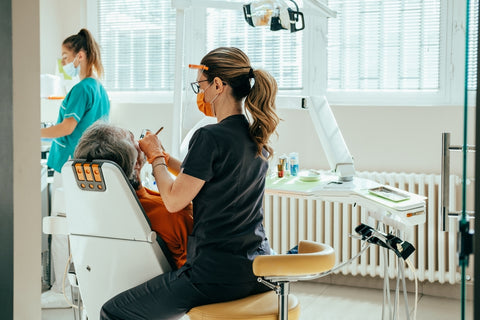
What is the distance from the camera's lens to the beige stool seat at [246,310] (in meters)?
1.79

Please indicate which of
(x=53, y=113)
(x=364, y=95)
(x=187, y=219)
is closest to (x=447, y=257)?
(x=364, y=95)

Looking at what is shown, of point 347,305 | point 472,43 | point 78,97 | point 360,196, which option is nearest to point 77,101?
point 78,97

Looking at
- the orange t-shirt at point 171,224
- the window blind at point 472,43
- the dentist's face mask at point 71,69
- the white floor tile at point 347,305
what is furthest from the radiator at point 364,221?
the window blind at point 472,43

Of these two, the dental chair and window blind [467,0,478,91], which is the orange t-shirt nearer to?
the dental chair

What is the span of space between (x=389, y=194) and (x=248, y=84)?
84 centimetres

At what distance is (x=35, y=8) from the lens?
1.20 m

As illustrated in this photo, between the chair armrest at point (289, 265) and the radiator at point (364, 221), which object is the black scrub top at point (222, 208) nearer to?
the chair armrest at point (289, 265)

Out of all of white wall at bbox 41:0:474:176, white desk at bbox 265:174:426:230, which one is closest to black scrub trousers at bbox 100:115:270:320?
white desk at bbox 265:174:426:230

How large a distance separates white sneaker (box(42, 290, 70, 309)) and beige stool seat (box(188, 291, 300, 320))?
170 centimetres

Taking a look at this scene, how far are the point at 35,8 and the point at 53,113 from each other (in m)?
3.41

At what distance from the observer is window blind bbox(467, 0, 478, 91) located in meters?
0.88

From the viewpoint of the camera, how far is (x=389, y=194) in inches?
99.7

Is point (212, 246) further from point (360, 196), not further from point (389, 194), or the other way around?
point (389, 194)

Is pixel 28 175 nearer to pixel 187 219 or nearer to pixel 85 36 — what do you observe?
pixel 187 219
